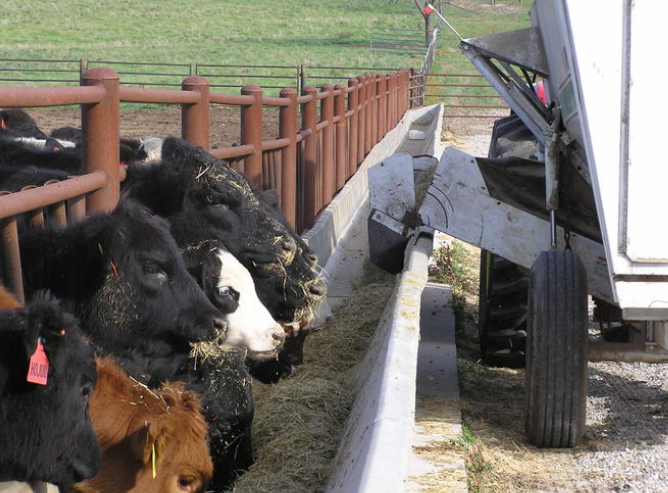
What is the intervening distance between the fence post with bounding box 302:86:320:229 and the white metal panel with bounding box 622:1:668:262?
5.67 m

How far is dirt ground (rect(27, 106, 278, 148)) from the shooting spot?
21.3 m

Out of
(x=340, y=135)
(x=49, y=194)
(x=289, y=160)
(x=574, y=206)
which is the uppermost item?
(x=49, y=194)

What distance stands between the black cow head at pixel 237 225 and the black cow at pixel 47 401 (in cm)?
190

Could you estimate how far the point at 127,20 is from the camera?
7025 cm

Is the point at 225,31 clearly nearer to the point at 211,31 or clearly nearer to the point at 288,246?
the point at 211,31

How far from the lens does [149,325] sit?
4410 mm

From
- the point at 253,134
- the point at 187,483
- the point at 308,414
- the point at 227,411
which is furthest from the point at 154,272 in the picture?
the point at 253,134

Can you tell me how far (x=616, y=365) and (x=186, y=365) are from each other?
13.3 feet

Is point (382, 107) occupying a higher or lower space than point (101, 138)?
lower

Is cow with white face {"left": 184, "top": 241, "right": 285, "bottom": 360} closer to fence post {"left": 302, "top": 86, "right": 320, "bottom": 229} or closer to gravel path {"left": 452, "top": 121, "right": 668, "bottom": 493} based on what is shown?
gravel path {"left": 452, "top": 121, "right": 668, "bottom": 493}

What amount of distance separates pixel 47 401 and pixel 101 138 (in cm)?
194

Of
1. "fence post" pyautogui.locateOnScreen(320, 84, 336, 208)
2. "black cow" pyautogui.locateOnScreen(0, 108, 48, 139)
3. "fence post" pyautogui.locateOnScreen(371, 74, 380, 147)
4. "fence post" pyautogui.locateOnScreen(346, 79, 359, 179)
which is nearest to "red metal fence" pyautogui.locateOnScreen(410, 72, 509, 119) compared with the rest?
"fence post" pyautogui.locateOnScreen(371, 74, 380, 147)

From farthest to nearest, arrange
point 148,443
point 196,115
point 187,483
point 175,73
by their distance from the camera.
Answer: point 175,73, point 196,115, point 187,483, point 148,443

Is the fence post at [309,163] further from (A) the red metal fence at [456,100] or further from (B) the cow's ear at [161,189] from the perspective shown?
(A) the red metal fence at [456,100]
